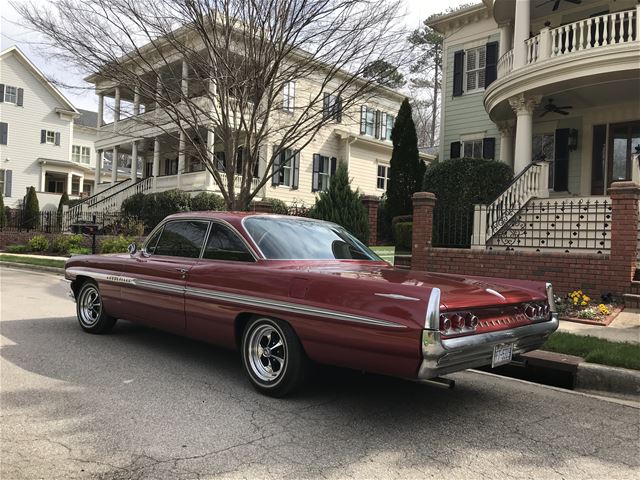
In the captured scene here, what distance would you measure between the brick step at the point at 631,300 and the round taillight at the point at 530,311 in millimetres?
5230

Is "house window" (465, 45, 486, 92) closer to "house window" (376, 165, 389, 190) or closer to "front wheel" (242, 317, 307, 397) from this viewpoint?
"house window" (376, 165, 389, 190)

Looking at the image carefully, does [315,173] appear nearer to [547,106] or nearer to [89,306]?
[547,106]

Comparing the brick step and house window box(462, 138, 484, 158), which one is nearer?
the brick step

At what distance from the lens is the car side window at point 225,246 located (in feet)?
16.0

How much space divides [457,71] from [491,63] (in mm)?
1534

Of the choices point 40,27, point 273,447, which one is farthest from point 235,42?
point 273,447

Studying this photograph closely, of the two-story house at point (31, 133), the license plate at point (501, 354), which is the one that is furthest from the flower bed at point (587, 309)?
the two-story house at point (31, 133)

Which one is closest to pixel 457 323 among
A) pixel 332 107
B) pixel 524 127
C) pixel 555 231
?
pixel 555 231

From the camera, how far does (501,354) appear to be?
3.97 meters

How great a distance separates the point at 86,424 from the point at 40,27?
343 inches

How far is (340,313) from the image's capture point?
382 cm

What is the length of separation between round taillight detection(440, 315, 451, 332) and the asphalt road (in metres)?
0.76

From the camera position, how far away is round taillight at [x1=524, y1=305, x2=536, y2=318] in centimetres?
438

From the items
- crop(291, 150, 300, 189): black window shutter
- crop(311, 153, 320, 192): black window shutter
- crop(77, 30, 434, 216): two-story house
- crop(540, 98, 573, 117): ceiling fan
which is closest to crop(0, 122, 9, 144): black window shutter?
crop(77, 30, 434, 216): two-story house
